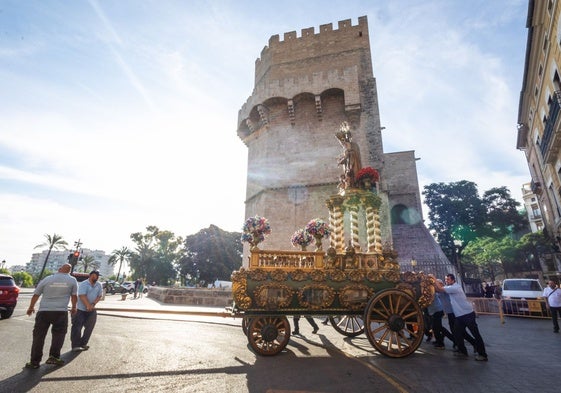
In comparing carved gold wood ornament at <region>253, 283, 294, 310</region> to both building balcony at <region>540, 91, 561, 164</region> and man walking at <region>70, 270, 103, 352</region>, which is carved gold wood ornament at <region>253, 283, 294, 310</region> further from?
building balcony at <region>540, 91, 561, 164</region>

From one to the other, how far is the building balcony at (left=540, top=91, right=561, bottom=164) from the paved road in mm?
12070

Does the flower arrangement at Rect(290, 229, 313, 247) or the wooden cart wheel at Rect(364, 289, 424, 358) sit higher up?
the flower arrangement at Rect(290, 229, 313, 247)

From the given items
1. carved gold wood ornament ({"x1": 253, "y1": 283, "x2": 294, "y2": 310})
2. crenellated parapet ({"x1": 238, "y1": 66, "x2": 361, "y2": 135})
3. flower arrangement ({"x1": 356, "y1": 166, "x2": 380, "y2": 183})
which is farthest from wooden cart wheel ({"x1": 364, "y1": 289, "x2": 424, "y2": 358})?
crenellated parapet ({"x1": 238, "y1": 66, "x2": 361, "y2": 135})

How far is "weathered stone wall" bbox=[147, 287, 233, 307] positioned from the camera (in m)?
17.2

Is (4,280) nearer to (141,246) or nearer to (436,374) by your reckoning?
(436,374)

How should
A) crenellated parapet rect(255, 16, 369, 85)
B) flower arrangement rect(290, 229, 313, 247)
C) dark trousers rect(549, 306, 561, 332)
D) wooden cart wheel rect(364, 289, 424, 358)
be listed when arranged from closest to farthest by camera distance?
wooden cart wheel rect(364, 289, 424, 358), dark trousers rect(549, 306, 561, 332), flower arrangement rect(290, 229, 313, 247), crenellated parapet rect(255, 16, 369, 85)

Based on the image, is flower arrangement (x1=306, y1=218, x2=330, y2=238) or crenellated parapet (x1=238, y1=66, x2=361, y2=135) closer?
flower arrangement (x1=306, y1=218, x2=330, y2=238)

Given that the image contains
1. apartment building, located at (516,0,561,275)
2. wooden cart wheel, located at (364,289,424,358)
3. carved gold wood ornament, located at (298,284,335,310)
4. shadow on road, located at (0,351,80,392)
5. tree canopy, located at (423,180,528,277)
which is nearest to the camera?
shadow on road, located at (0,351,80,392)

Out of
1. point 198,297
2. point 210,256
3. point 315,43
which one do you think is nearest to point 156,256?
point 210,256

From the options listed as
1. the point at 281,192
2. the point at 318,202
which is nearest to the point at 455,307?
the point at 318,202

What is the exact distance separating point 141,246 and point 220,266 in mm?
17834

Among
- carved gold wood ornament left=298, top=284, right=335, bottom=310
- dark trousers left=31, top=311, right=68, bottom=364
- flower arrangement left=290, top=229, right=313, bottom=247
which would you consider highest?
flower arrangement left=290, top=229, right=313, bottom=247

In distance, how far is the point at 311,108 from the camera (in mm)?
21875

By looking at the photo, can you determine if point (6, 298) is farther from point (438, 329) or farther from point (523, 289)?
point (523, 289)
